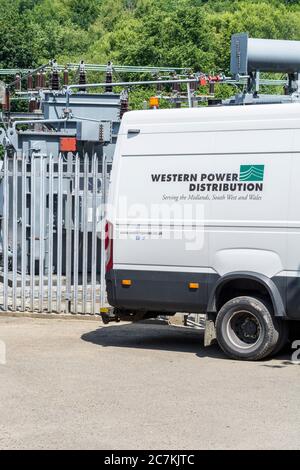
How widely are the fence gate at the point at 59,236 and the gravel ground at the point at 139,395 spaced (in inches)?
53.0

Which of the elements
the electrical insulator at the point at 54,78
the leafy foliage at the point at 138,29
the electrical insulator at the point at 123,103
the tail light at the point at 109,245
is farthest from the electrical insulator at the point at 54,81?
the leafy foliage at the point at 138,29

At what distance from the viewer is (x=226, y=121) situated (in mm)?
10570

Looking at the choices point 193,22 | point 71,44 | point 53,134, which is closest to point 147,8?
point 71,44

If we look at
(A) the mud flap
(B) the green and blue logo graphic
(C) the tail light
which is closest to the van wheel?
(A) the mud flap

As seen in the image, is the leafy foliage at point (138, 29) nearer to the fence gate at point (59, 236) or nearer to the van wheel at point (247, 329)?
the fence gate at point (59, 236)

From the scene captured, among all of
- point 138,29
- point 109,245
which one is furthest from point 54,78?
point 138,29

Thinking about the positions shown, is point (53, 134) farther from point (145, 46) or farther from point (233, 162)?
point (145, 46)

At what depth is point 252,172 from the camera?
1034cm

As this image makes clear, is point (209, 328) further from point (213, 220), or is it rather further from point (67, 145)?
point (67, 145)

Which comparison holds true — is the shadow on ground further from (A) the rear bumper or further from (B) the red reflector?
(B) the red reflector

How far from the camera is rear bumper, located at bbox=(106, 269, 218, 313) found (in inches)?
422

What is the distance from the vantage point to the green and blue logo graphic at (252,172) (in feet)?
33.8
